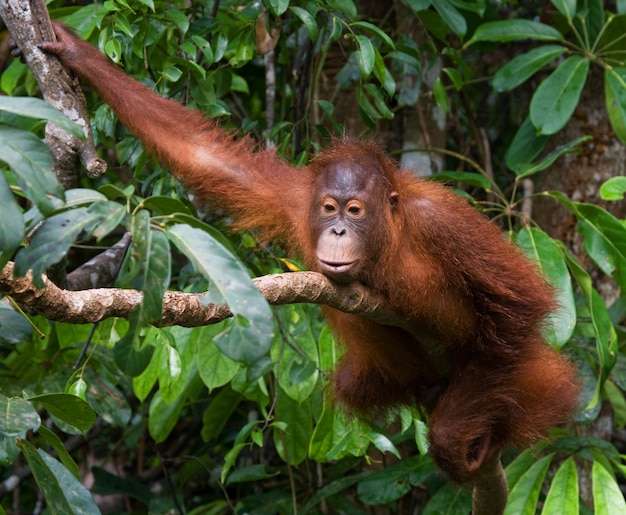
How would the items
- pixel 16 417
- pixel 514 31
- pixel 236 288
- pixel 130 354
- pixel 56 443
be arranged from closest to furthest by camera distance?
1. pixel 236 288
2. pixel 130 354
3. pixel 16 417
4. pixel 56 443
5. pixel 514 31

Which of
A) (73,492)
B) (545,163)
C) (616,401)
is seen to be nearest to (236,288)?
(73,492)

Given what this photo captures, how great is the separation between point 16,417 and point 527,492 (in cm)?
237

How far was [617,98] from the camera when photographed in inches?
166

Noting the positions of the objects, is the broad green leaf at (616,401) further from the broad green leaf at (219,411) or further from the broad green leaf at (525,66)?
the broad green leaf at (219,411)

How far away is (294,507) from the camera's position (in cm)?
406

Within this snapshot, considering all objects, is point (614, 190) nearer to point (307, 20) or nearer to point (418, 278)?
point (418, 278)

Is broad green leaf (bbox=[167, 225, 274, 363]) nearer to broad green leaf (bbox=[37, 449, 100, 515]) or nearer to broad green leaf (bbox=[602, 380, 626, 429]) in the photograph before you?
broad green leaf (bbox=[37, 449, 100, 515])

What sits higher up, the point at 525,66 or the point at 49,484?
the point at 49,484

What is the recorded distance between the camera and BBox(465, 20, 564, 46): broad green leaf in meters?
4.31

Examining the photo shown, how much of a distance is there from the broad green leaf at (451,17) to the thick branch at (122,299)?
6.92 feet

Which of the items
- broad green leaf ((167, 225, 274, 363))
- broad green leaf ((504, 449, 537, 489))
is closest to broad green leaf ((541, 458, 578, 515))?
broad green leaf ((504, 449, 537, 489))

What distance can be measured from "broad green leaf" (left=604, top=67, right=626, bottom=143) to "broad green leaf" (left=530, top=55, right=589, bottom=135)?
0.14m

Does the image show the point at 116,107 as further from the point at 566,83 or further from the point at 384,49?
the point at 566,83

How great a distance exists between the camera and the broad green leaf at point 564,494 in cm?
356
